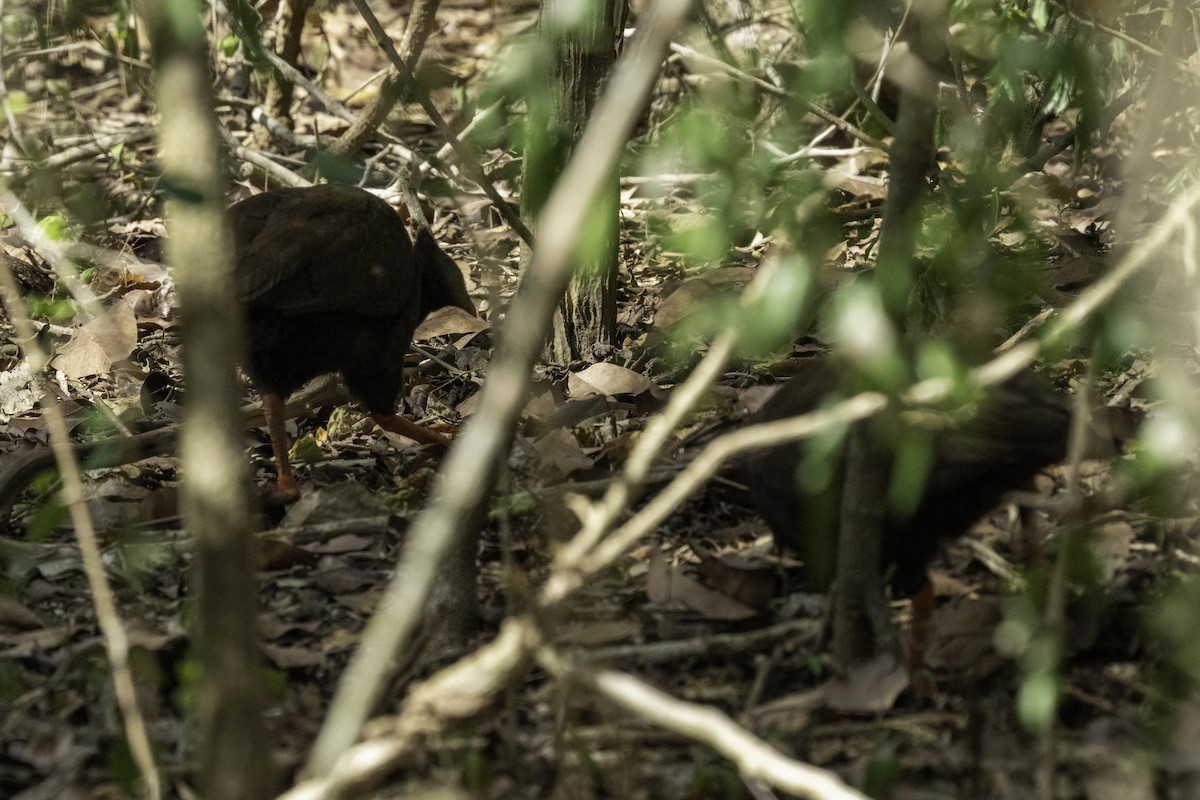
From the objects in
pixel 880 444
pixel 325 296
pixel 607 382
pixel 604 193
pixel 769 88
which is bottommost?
pixel 607 382

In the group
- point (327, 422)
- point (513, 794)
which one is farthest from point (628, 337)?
A: point (513, 794)

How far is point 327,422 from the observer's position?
574 cm

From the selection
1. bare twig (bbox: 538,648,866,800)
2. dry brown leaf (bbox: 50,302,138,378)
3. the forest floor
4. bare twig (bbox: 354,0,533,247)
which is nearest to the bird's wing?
the forest floor

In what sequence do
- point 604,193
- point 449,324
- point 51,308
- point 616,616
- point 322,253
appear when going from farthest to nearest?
point 449,324
point 51,308
point 322,253
point 604,193
point 616,616

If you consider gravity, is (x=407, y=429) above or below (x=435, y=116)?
below

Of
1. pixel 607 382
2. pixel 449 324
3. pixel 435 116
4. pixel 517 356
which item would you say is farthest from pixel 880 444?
A: pixel 449 324

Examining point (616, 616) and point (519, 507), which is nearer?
point (616, 616)

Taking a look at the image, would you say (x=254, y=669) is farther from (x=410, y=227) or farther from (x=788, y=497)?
(x=410, y=227)

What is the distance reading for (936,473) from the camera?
117 inches

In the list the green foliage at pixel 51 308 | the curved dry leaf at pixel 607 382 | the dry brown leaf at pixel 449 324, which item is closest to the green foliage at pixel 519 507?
the curved dry leaf at pixel 607 382

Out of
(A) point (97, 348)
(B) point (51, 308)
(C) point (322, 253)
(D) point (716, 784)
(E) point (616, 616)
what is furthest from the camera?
(A) point (97, 348)

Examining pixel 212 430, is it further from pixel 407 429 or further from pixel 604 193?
pixel 407 429

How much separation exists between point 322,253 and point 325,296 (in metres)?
0.15

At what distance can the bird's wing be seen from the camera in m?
4.75
